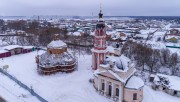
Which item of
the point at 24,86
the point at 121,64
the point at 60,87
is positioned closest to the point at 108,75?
the point at 121,64

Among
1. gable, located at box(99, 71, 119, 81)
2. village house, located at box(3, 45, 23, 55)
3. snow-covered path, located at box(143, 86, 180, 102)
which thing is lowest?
snow-covered path, located at box(143, 86, 180, 102)

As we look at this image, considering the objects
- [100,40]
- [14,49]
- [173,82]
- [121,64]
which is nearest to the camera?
[121,64]

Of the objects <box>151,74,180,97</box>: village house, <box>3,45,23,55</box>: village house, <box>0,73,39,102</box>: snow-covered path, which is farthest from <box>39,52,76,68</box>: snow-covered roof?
<box>151,74,180,97</box>: village house

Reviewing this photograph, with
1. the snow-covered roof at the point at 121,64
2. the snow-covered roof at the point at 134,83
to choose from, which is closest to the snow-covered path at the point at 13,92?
the snow-covered roof at the point at 121,64

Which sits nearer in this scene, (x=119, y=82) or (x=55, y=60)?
(x=119, y=82)

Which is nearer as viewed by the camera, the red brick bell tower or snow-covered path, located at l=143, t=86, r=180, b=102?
snow-covered path, located at l=143, t=86, r=180, b=102

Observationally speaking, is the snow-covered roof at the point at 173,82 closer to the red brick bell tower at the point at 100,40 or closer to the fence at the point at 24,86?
the red brick bell tower at the point at 100,40

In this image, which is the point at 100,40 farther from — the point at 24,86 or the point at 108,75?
the point at 24,86

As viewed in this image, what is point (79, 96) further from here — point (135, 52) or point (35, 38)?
point (35, 38)

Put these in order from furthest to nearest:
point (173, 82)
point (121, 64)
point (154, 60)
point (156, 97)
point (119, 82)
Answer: point (154, 60) < point (173, 82) < point (156, 97) < point (121, 64) < point (119, 82)

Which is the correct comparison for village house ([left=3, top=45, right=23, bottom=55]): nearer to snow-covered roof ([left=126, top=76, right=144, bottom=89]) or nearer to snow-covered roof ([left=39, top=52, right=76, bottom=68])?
snow-covered roof ([left=39, top=52, right=76, bottom=68])
